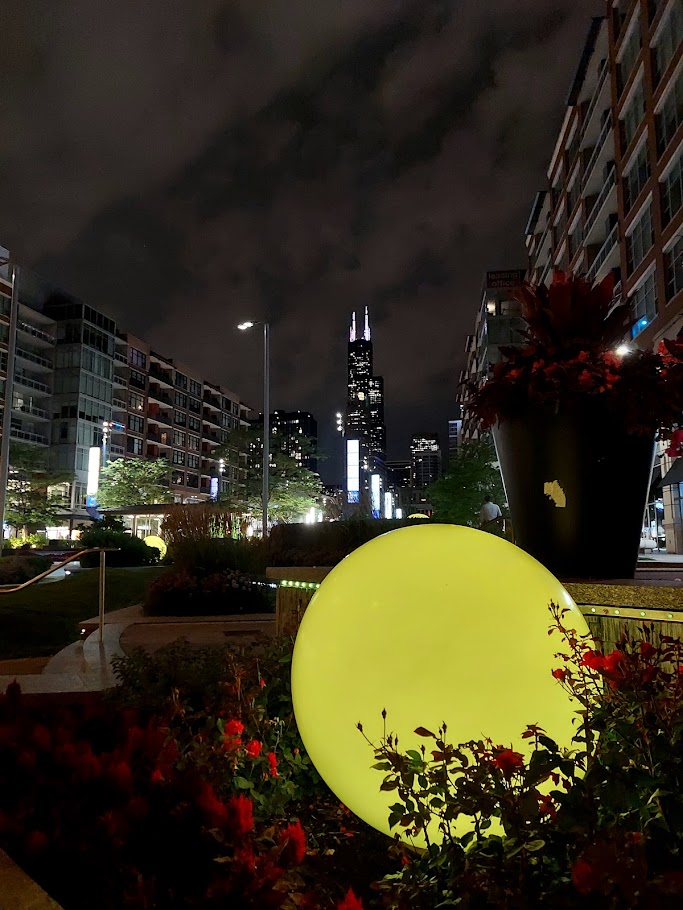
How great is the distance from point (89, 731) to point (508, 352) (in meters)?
2.79

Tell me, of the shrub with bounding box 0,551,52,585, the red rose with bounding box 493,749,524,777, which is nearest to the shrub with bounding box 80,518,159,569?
the shrub with bounding box 0,551,52,585

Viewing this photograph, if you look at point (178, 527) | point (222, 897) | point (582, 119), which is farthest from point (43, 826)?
point (582, 119)

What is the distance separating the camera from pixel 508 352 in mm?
3006

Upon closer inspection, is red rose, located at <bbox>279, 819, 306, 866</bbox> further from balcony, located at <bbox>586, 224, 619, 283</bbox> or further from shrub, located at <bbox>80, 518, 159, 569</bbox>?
balcony, located at <bbox>586, 224, 619, 283</bbox>

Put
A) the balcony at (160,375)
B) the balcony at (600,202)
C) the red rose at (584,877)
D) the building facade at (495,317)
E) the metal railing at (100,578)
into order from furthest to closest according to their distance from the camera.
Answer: the balcony at (160,375) < the building facade at (495,317) < the balcony at (600,202) < the metal railing at (100,578) < the red rose at (584,877)

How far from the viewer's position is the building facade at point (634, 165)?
97.3 ft

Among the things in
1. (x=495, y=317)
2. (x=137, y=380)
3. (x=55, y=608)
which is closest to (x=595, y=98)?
(x=495, y=317)

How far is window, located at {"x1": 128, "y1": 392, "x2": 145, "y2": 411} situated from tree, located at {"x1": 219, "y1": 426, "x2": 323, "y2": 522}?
3354cm

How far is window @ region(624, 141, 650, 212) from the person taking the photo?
33.4 meters

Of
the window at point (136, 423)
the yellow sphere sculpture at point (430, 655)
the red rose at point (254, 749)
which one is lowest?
the red rose at point (254, 749)

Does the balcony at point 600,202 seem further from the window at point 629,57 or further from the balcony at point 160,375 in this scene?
the balcony at point 160,375

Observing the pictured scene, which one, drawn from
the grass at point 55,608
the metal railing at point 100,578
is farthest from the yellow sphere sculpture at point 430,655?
the grass at point 55,608

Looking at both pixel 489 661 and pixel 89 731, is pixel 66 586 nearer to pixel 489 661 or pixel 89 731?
pixel 89 731

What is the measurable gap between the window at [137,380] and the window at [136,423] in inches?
146
